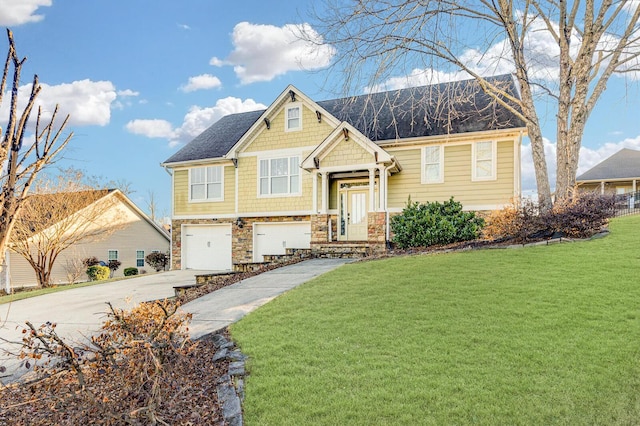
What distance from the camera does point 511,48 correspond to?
492 inches

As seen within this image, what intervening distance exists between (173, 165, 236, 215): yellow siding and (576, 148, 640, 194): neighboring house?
24.8 metres

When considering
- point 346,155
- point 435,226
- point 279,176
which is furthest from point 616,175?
point 279,176

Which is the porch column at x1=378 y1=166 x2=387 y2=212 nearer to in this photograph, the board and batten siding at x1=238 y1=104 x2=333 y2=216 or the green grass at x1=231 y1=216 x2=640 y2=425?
the board and batten siding at x1=238 y1=104 x2=333 y2=216

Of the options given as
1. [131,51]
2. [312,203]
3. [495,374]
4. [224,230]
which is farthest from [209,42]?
[495,374]

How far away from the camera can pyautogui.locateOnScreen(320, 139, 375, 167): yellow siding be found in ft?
48.4

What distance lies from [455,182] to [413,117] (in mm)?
3030

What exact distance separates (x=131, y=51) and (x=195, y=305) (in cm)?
848

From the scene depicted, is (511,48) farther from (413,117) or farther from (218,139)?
(218,139)

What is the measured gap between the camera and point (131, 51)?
490 inches

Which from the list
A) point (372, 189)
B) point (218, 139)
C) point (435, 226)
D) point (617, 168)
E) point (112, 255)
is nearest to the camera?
point (435, 226)

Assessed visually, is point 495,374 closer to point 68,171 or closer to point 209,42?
point 209,42

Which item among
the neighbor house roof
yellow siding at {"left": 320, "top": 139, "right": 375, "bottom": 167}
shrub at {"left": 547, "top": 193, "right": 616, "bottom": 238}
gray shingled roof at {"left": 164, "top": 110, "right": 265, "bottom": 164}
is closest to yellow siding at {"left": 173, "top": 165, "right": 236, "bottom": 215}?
gray shingled roof at {"left": 164, "top": 110, "right": 265, "bottom": 164}

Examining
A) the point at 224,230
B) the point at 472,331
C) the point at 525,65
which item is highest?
the point at 525,65

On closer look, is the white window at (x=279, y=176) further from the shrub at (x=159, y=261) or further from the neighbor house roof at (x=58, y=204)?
the neighbor house roof at (x=58, y=204)
